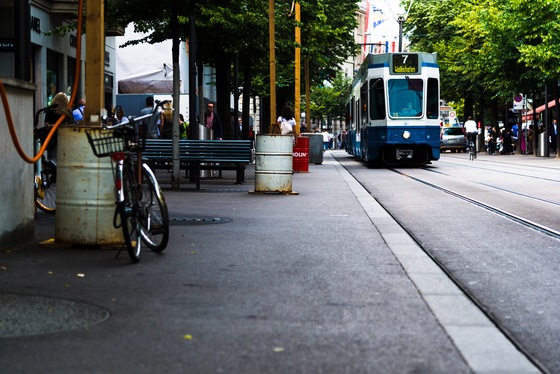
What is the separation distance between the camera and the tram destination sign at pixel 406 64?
31.1m

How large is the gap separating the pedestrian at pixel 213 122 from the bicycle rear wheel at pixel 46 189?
14.9 metres

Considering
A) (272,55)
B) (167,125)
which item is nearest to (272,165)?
(272,55)

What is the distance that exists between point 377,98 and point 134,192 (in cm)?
2326

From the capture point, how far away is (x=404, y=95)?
31.3 metres

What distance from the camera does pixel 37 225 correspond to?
1155cm

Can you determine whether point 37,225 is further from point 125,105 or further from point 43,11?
point 125,105

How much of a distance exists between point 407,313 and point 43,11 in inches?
916

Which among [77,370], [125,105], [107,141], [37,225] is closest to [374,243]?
[107,141]

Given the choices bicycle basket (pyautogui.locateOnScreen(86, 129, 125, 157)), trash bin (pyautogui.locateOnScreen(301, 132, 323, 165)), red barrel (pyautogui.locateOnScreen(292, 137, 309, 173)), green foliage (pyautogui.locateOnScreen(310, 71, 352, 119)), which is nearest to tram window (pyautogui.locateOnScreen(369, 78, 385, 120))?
red barrel (pyautogui.locateOnScreen(292, 137, 309, 173))

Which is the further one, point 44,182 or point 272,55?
point 272,55

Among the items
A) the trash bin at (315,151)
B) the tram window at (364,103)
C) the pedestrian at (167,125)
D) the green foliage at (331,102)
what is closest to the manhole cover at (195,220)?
the pedestrian at (167,125)

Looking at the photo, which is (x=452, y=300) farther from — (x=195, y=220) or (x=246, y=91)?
(x=246, y=91)

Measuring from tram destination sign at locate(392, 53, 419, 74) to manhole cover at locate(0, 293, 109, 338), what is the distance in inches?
991

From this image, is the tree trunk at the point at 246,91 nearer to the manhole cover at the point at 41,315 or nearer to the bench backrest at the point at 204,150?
the bench backrest at the point at 204,150
